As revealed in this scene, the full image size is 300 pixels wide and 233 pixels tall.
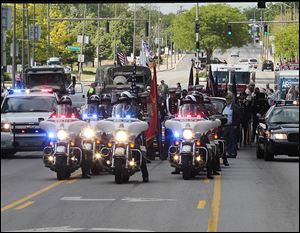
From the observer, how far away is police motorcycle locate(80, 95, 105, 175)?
19.5 metres

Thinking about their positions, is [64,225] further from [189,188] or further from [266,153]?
[266,153]

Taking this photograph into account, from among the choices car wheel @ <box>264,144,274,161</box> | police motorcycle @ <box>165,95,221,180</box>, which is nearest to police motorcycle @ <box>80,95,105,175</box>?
police motorcycle @ <box>165,95,221,180</box>

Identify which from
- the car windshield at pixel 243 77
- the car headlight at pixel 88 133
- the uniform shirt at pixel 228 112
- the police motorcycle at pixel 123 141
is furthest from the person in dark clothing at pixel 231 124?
the car windshield at pixel 243 77

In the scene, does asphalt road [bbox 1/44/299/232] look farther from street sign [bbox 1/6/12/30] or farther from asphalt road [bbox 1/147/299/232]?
street sign [bbox 1/6/12/30]

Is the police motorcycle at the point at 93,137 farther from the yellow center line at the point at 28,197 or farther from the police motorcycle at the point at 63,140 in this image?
the yellow center line at the point at 28,197

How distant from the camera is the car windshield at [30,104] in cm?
2430

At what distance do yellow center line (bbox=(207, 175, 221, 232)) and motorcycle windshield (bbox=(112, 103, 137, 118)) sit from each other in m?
1.98

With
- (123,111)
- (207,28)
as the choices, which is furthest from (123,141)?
(207,28)

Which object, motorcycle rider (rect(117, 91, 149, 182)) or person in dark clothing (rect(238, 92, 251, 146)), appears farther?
person in dark clothing (rect(238, 92, 251, 146))

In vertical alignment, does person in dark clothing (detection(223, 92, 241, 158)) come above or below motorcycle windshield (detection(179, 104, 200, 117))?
below

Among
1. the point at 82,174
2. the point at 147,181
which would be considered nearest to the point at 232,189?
the point at 147,181

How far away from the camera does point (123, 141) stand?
60.8 feet

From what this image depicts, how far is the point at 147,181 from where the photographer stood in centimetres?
1978

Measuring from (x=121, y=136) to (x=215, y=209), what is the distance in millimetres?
3827
